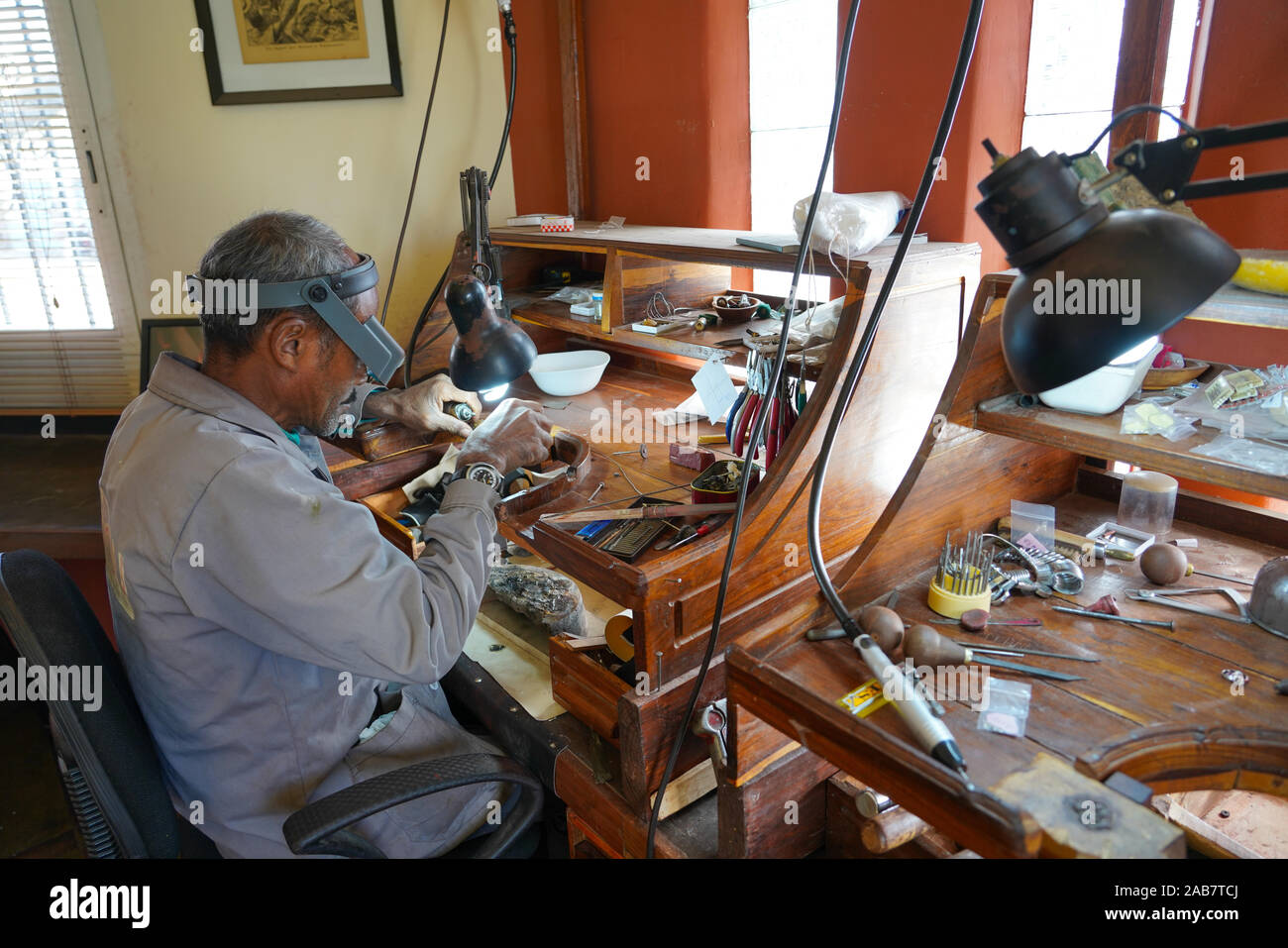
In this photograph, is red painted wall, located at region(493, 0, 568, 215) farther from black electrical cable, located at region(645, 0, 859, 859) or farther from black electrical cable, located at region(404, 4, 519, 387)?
black electrical cable, located at region(645, 0, 859, 859)

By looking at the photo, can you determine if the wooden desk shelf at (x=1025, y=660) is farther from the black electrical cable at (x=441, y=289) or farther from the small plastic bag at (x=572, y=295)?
the black electrical cable at (x=441, y=289)

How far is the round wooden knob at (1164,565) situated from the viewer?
4.57ft

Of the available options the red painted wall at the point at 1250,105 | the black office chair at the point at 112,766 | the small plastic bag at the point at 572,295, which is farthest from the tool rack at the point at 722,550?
the small plastic bag at the point at 572,295

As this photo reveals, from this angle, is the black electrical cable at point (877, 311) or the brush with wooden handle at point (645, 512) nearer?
the black electrical cable at point (877, 311)

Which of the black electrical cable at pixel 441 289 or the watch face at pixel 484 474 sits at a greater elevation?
the black electrical cable at pixel 441 289

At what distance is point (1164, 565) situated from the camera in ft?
4.58

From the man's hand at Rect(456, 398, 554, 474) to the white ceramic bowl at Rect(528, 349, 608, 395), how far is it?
0.56 metres

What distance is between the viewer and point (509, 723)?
1743 mm

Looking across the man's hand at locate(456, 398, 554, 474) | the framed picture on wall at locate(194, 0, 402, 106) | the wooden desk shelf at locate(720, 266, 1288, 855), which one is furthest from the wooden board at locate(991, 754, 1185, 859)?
the framed picture on wall at locate(194, 0, 402, 106)

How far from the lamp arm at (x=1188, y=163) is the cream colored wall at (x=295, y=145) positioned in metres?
2.75

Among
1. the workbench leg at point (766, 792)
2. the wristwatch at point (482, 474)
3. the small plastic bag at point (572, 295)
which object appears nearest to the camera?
the workbench leg at point (766, 792)

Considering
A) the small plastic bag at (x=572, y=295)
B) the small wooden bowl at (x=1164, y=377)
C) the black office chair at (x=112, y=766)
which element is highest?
the small plastic bag at (x=572, y=295)
